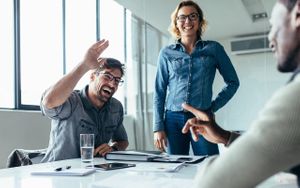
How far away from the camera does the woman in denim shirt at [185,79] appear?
193cm

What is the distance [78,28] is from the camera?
12.7 feet

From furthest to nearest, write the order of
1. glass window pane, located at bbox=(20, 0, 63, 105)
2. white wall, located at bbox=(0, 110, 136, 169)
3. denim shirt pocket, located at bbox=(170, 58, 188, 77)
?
glass window pane, located at bbox=(20, 0, 63, 105) → white wall, located at bbox=(0, 110, 136, 169) → denim shirt pocket, located at bbox=(170, 58, 188, 77)

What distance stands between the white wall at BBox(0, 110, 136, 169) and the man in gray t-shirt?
94 cm

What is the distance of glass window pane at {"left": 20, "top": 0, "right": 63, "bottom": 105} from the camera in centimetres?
298

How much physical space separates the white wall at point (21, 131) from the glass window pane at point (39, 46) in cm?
24

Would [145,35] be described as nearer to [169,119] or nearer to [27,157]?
[169,119]

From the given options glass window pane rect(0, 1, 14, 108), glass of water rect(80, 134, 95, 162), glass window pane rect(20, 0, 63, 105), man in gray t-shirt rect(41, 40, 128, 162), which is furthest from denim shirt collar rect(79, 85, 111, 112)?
glass window pane rect(20, 0, 63, 105)

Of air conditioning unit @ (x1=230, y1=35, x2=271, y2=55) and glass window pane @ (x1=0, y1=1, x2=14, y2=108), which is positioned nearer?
glass window pane @ (x1=0, y1=1, x2=14, y2=108)

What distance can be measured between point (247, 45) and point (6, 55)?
3.58m

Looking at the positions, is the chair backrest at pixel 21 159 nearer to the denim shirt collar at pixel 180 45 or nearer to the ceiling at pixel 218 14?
the denim shirt collar at pixel 180 45

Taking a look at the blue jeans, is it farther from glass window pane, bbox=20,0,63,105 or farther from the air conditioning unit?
the air conditioning unit

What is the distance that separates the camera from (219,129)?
34.0 inches

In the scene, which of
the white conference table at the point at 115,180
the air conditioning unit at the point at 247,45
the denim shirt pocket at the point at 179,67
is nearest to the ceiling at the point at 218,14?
the air conditioning unit at the point at 247,45

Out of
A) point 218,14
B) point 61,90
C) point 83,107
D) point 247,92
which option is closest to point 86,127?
point 83,107
